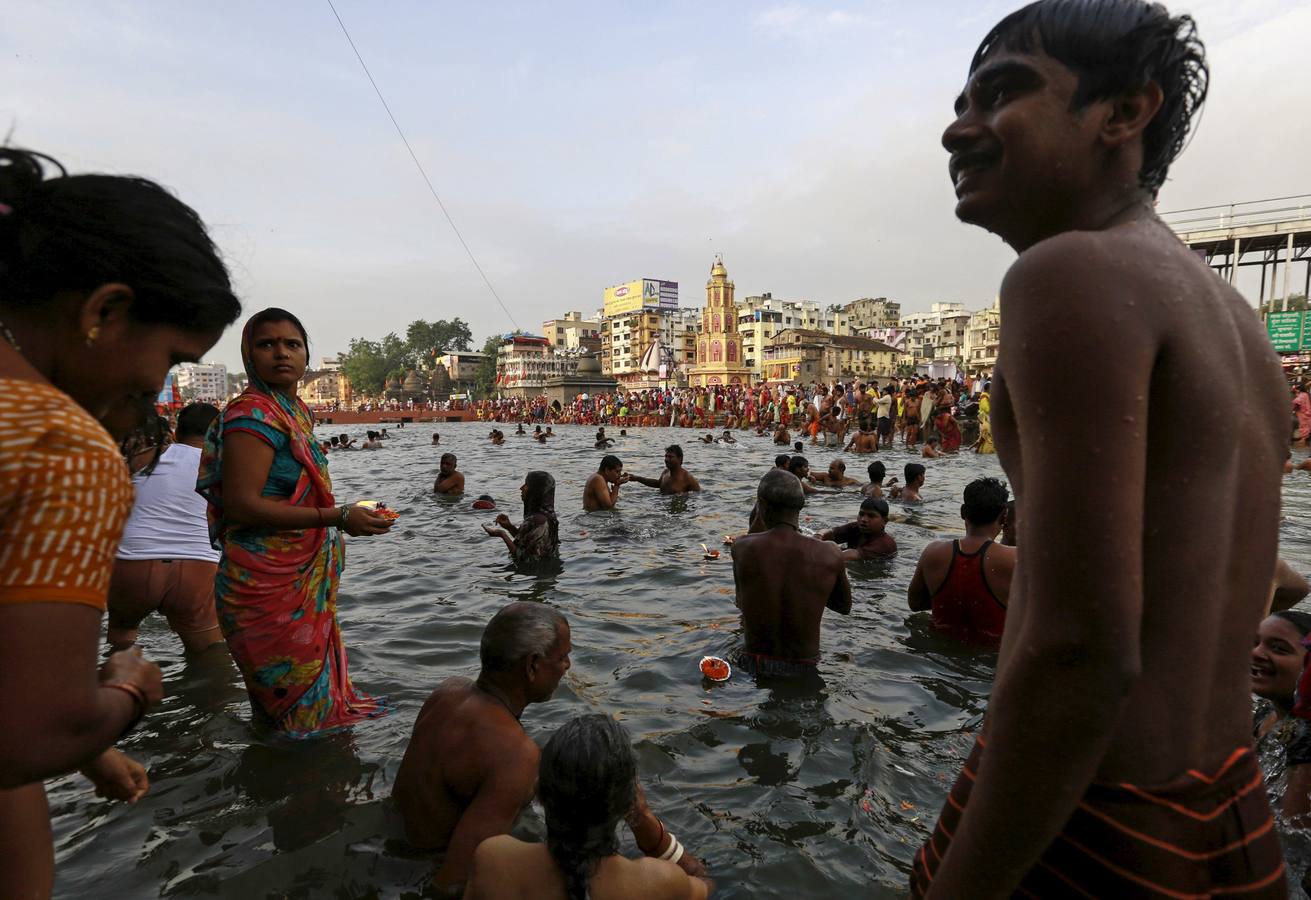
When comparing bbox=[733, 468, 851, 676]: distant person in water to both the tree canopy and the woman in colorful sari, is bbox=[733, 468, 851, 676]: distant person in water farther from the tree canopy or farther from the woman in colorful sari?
the tree canopy

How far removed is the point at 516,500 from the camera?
532 inches

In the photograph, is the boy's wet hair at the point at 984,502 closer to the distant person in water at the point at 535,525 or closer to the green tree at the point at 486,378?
the distant person in water at the point at 535,525

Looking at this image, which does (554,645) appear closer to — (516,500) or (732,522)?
(732,522)

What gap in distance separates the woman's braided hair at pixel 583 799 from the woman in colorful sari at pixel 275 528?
1.74 m

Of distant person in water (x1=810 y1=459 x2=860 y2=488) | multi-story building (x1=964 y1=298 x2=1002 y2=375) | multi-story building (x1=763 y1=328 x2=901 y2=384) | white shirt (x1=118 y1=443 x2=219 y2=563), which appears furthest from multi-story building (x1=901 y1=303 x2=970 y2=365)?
white shirt (x1=118 y1=443 x2=219 y2=563)

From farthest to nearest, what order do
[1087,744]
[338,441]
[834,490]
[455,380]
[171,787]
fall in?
[455,380] → [338,441] → [834,490] → [171,787] → [1087,744]

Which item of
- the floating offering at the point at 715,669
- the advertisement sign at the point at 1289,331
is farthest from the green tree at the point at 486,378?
the floating offering at the point at 715,669

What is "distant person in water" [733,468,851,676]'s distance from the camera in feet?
15.3

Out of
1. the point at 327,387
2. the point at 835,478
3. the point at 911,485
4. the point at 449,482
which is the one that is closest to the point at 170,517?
the point at 449,482

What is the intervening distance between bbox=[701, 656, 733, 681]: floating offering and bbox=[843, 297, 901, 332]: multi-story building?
121657mm

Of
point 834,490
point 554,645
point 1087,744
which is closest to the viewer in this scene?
point 1087,744

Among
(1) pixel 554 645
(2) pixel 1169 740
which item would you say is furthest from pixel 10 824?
(2) pixel 1169 740

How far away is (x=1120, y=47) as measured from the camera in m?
1.13

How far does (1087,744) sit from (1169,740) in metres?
0.20
